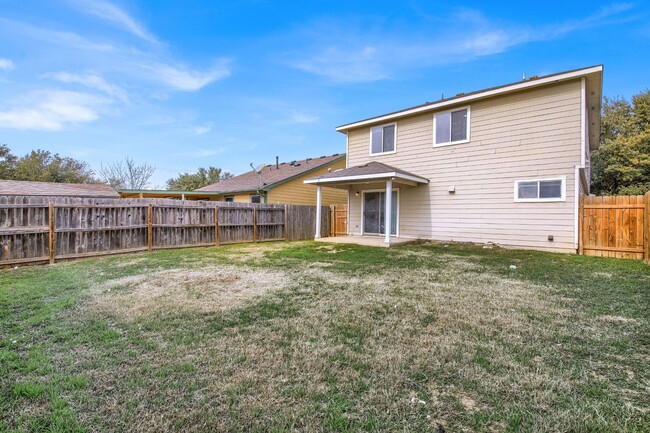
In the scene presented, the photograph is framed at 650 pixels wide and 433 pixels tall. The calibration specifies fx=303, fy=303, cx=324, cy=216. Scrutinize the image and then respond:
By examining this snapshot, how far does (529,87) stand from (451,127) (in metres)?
2.50

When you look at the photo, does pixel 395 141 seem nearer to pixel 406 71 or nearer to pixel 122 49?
pixel 406 71

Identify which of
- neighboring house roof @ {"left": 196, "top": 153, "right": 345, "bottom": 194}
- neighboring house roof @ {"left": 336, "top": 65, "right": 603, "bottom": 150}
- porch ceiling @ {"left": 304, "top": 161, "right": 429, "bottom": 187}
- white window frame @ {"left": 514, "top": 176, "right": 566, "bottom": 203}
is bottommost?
white window frame @ {"left": 514, "top": 176, "right": 566, "bottom": 203}

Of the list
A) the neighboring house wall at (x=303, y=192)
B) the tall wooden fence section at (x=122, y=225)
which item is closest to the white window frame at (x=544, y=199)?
the tall wooden fence section at (x=122, y=225)

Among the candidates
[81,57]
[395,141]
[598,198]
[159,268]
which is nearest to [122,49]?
[81,57]

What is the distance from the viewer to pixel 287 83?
15055mm

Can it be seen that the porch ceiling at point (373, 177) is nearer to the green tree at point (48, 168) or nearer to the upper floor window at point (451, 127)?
the upper floor window at point (451, 127)

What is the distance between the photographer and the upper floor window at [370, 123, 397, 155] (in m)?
12.6

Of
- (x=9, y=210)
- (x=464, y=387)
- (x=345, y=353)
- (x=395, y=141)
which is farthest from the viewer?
(x=395, y=141)

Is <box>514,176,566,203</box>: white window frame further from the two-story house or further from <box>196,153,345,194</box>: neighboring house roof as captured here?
<box>196,153,345,194</box>: neighboring house roof

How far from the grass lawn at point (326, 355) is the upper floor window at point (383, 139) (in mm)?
8371

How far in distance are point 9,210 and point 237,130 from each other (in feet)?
53.6

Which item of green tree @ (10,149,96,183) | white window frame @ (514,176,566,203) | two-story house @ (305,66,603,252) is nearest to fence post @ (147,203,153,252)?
two-story house @ (305,66,603,252)

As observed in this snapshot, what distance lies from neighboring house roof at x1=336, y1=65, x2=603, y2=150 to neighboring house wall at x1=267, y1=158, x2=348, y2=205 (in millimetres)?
5240

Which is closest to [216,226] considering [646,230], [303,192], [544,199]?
[303,192]
